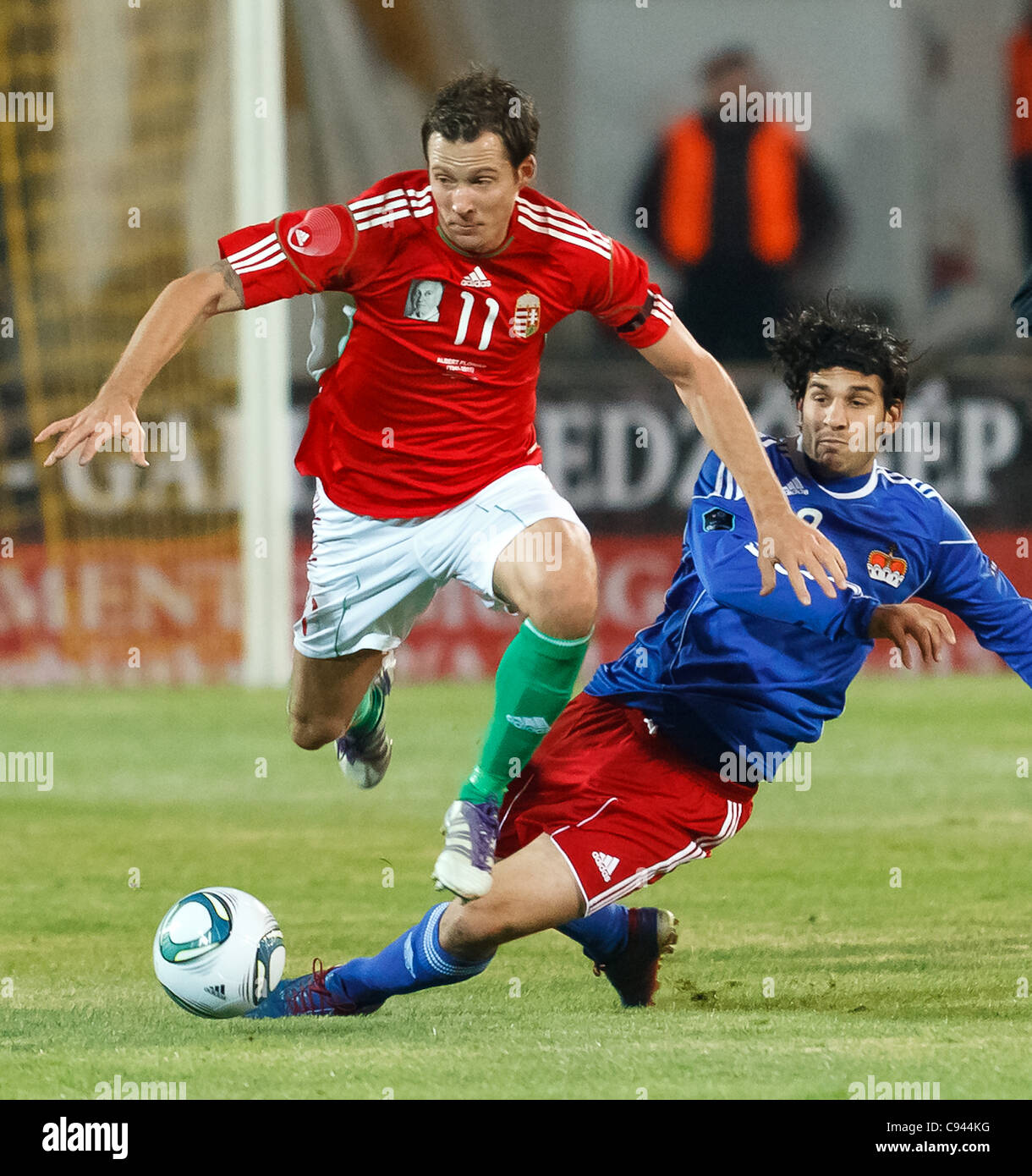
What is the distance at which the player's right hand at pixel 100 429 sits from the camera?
4027 mm

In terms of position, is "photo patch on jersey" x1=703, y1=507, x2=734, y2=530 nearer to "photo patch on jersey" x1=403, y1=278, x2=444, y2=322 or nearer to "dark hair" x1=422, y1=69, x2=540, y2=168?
"photo patch on jersey" x1=403, y1=278, x2=444, y2=322

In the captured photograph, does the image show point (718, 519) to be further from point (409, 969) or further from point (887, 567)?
point (409, 969)

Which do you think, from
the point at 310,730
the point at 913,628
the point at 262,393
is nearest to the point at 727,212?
the point at 262,393

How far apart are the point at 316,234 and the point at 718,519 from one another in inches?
46.8

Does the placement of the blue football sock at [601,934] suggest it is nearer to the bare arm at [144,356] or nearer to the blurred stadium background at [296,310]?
the bare arm at [144,356]

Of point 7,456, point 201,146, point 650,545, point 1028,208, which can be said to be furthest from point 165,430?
point 1028,208

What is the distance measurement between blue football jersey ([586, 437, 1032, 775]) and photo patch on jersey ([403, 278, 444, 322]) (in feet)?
2.65

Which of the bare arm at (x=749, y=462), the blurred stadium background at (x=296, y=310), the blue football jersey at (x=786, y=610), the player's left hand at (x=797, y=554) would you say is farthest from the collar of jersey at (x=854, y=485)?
the blurred stadium background at (x=296, y=310)

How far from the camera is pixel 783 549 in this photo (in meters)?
4.38

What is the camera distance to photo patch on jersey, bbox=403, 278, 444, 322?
15.8ft

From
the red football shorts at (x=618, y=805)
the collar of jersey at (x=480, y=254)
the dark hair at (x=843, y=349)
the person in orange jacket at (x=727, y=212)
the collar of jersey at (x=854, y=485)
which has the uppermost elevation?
the person in orange jacket at (x=727, y=212)

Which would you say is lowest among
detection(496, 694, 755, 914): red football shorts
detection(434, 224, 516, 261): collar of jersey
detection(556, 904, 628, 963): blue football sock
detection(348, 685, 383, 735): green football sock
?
detection(556, 904, 628, 963): blue football sock

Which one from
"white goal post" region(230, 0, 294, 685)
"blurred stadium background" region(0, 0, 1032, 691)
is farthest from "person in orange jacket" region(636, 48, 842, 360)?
"white goal post" region(230, 0, 294, 685)

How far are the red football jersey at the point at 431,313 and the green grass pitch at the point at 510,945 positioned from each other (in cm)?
137
